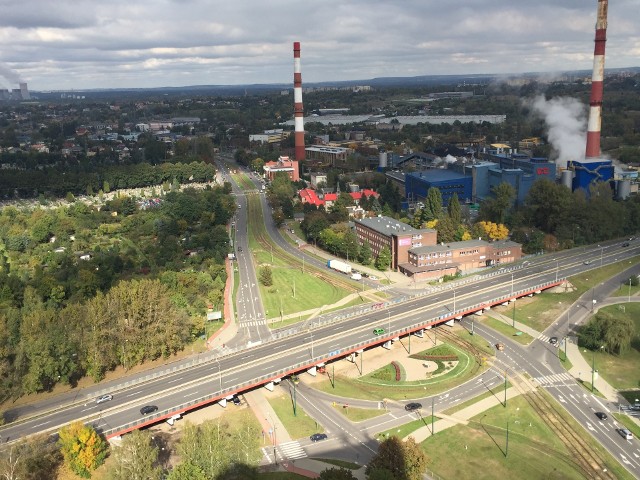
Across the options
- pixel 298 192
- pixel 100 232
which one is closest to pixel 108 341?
pixel 100 232

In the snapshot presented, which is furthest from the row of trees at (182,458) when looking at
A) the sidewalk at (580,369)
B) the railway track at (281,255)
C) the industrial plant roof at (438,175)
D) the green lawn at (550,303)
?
the industrial plant roof at (438,175)

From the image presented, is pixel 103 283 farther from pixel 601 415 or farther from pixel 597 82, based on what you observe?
pixel 597 82

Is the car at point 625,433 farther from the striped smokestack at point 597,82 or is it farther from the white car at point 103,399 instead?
the striped smokestack at point 597,82

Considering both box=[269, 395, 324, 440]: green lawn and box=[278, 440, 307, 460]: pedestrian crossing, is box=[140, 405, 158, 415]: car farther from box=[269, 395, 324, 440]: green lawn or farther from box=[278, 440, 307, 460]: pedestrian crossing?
box=[278, 440, 307, 460]: pedestrian crossing

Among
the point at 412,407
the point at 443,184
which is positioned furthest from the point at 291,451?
the point at 443,184

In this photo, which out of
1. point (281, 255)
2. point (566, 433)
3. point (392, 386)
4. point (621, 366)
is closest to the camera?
point (566, 433)

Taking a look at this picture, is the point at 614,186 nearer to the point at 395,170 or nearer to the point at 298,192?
the point at 395,170
